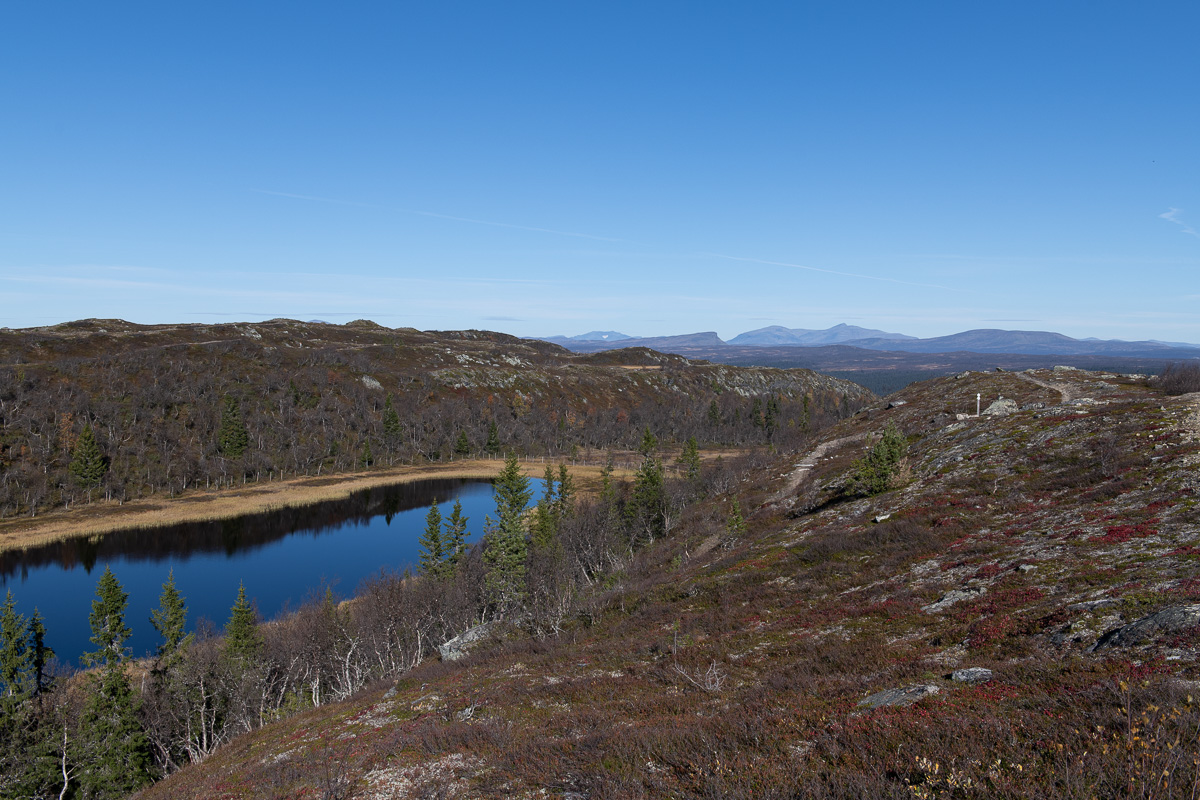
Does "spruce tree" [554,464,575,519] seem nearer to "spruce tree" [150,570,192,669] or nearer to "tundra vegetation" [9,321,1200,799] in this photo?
"tundra vegetation" [9,321,1200,799]

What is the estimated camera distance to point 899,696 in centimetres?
1421

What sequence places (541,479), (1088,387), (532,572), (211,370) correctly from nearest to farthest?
1. (532,572)
2. (1088,387)
3. (541,479)
4. (211,370)

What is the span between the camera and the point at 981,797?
8719 mm

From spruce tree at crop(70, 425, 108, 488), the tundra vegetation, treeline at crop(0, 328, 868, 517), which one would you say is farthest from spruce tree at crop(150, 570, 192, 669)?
spruce tree at crop(70, 425, 108, 488)

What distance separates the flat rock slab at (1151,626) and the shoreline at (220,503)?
4825 inches

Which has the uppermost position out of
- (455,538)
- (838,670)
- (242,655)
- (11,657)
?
(838,670)

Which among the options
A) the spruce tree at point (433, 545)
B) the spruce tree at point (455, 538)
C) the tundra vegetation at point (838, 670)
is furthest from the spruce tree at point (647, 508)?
→ the tundra vegetation at point (838, 670)

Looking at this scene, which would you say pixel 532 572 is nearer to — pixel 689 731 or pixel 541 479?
pixel 689 731

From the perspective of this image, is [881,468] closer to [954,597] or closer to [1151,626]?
[954,597]

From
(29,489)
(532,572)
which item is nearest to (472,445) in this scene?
(29,489)

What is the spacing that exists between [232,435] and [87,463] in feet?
102

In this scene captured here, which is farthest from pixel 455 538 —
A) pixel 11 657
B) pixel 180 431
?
pixel 180 431

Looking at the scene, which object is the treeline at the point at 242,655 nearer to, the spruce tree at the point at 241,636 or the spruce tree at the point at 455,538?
the spruce tree at the point at 241,636

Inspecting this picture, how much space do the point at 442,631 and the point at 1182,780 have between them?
6513 cm
